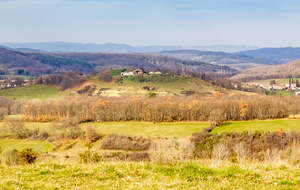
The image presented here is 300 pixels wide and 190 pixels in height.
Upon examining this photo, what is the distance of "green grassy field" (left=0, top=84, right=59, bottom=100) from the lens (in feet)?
416

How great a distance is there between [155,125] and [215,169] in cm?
5931

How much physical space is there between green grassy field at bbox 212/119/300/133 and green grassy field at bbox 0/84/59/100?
92.7 m

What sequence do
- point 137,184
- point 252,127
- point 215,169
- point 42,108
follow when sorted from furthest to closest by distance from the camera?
point 42,108, point 252,127, point 215,169, point 137,184

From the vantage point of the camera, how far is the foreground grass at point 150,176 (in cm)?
929

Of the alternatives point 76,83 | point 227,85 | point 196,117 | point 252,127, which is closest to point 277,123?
point 252,127

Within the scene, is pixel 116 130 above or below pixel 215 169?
below

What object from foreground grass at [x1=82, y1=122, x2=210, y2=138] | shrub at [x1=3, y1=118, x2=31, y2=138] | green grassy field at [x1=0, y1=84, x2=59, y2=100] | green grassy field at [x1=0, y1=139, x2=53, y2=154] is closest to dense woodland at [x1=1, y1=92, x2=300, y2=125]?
foreground grass at [x1=82, y1=122, x2=210, y2=138]

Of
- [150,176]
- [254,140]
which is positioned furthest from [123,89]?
[150,176]

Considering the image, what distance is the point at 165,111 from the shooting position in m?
75.5

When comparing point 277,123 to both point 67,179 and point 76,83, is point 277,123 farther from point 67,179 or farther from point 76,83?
point 76,83

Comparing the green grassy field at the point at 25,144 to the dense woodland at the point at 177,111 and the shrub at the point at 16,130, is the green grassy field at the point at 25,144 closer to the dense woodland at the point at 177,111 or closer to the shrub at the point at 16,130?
the shrub at the point at 16,130

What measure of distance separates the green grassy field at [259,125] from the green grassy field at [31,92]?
9272 cm

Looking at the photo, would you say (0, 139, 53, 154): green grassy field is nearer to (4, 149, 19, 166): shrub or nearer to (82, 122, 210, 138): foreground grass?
(82, 122, 210, 138): foreground grass

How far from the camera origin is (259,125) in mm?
64250
